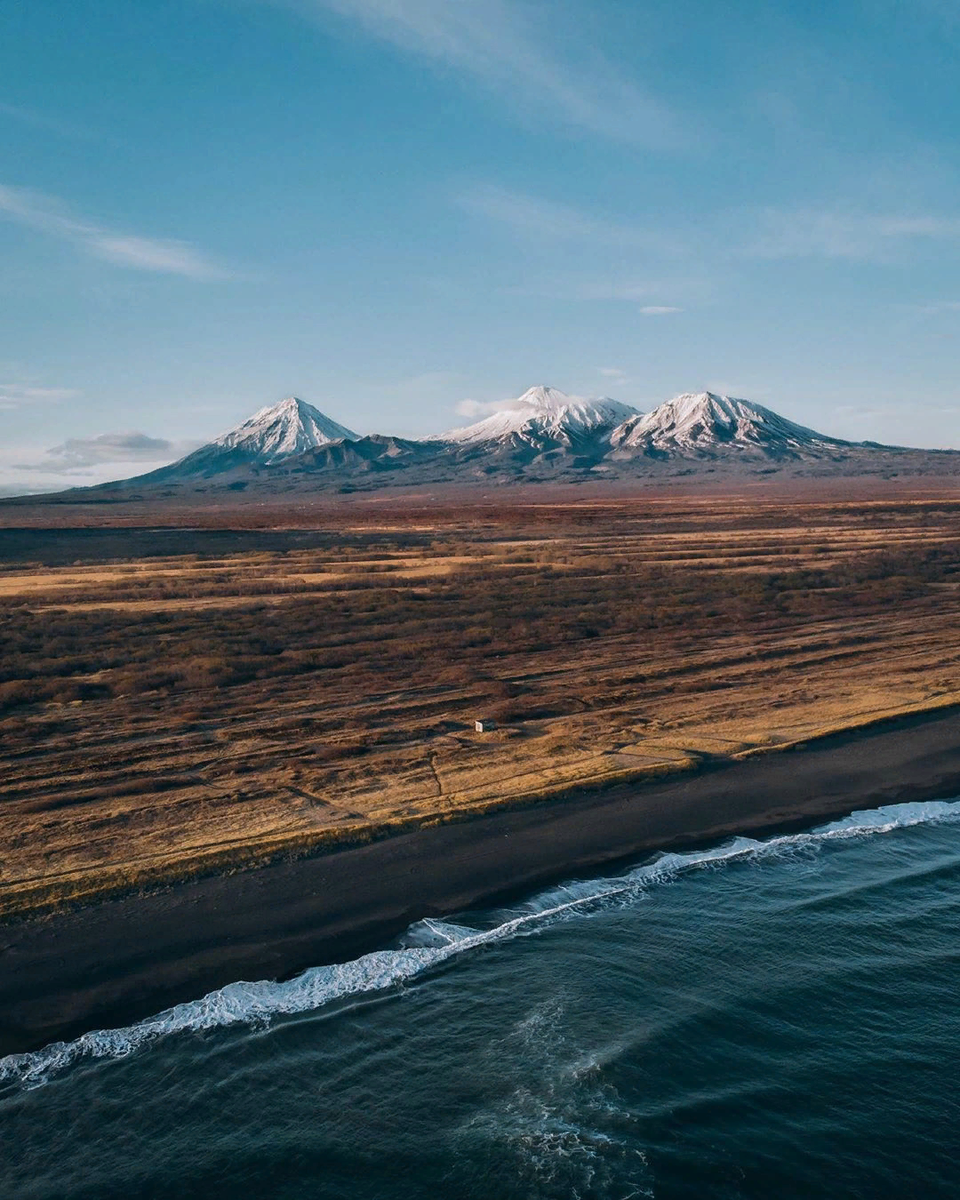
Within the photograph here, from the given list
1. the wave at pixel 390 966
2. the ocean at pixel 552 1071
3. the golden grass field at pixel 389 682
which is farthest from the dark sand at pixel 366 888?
the golden grass field at pixel 389 682

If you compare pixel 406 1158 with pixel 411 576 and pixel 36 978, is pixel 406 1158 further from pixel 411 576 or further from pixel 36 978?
pixel 411 576

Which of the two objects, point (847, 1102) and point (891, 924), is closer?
point (847, 1102)

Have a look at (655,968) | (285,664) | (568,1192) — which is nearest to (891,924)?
(655,968)

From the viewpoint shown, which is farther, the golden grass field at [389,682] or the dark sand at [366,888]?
the golden grass field at [389,682]

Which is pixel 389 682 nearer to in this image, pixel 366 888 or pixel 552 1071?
pixel 366 888

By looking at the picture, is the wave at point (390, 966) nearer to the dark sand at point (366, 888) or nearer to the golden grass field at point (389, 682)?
the dark sand at point (366, 888)

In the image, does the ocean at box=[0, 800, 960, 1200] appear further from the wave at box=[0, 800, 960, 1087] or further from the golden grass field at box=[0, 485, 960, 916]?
the golden grass field at box=[0, 485, 960, 916]
